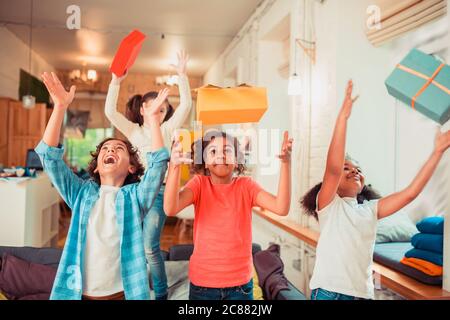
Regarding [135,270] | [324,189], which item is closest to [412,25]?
[324,189]

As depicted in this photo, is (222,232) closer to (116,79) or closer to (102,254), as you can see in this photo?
(102,254)

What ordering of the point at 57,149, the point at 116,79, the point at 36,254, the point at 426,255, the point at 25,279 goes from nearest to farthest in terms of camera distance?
1. the point at 57,149
2. the point at 116,79
3. the point at 426,255
4. the point at 36,254
5. the point at 25,279

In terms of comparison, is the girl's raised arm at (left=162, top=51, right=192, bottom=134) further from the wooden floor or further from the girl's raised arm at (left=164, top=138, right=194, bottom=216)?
the wooden floor

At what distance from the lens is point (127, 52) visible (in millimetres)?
832

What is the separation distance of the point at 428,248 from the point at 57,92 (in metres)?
0.99

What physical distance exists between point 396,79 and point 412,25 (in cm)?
30

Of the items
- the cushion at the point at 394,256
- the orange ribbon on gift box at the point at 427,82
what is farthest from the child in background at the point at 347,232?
the cushion at the point at 394,256

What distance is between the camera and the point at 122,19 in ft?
3.03

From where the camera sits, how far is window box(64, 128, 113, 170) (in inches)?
32.2

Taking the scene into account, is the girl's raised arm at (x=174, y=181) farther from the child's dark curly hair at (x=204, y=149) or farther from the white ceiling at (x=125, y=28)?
the white ceiling at (x=125, y=28)

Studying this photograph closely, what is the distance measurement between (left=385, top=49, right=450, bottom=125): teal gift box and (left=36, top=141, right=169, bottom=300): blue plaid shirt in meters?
0.53

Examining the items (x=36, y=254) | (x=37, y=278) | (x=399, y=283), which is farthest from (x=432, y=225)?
(x=37, y=278)

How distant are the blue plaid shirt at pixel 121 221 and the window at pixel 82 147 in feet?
0.23
